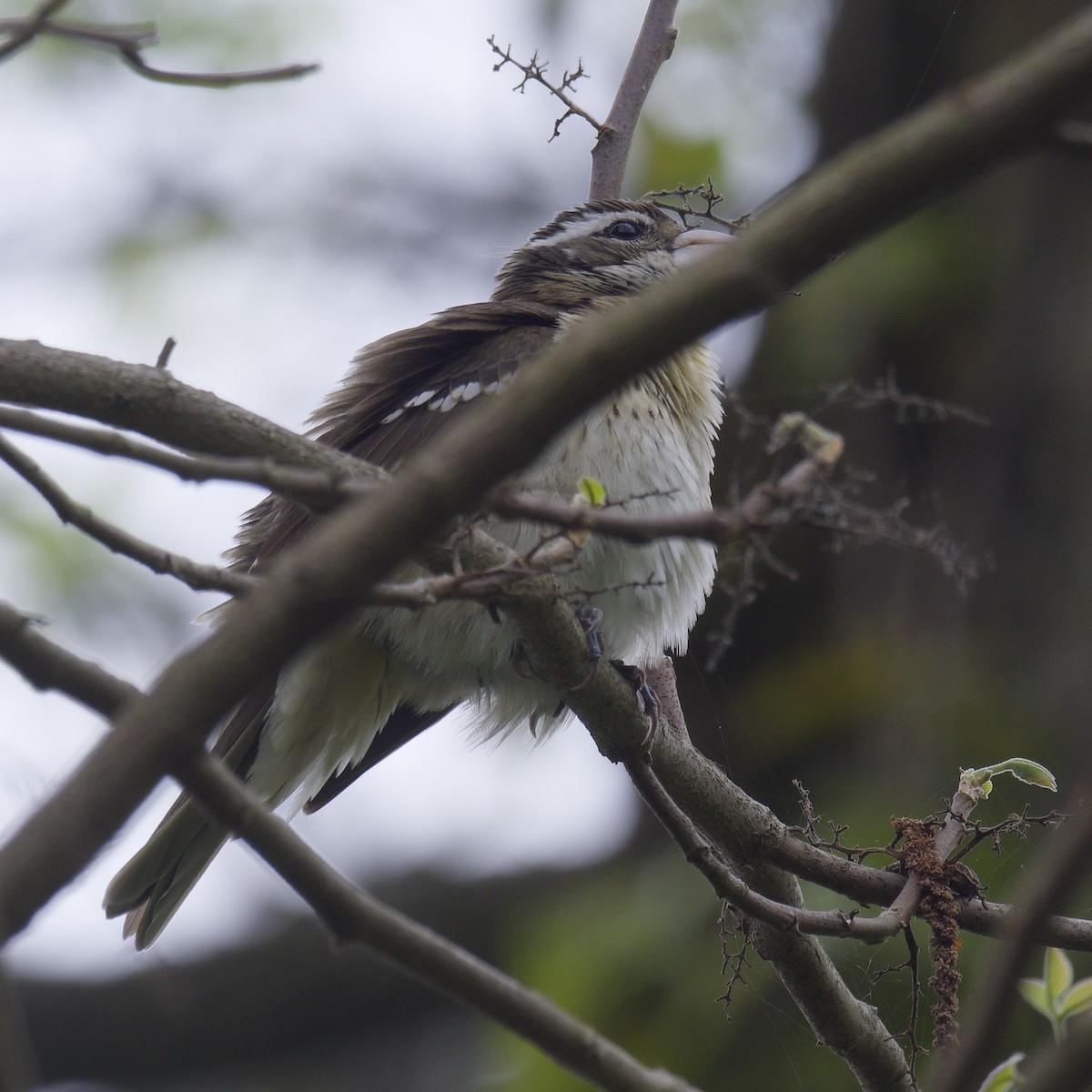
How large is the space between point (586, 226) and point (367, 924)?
3676 millimetres

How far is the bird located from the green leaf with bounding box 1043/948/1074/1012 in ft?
5.44


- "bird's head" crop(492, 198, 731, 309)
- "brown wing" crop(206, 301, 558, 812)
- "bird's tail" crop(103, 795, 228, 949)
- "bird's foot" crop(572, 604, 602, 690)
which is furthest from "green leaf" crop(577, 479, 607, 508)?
"bird's head" crop(492, 198, 731, 309)

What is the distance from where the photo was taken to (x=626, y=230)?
5.04 metres

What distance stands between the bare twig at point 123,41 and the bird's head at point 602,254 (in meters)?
2.57

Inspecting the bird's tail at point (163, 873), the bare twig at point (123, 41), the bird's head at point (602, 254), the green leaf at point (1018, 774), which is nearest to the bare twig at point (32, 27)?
the bare twig at point (123, 41)

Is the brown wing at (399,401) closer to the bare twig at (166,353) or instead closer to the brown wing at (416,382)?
the brown wing at (416,382)

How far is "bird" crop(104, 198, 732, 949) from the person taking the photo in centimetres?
391

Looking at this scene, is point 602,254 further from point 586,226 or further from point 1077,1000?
point 1077,1000

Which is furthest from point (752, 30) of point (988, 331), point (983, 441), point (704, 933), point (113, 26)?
point (113, 26)

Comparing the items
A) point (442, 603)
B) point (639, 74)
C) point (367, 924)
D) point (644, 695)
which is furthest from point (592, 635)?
point (639, 74)

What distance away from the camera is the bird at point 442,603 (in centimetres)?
391

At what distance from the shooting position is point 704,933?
5969 mm

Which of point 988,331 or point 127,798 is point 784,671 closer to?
point 988,331

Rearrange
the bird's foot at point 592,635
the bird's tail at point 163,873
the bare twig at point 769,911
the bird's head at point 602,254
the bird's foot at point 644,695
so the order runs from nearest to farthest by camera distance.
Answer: the bare twig at point 769,911
the bird's foot at point 592,635
the bird's foot at point 644,695
the bird's tail at point 163,873
the bird's head at point 602,254
